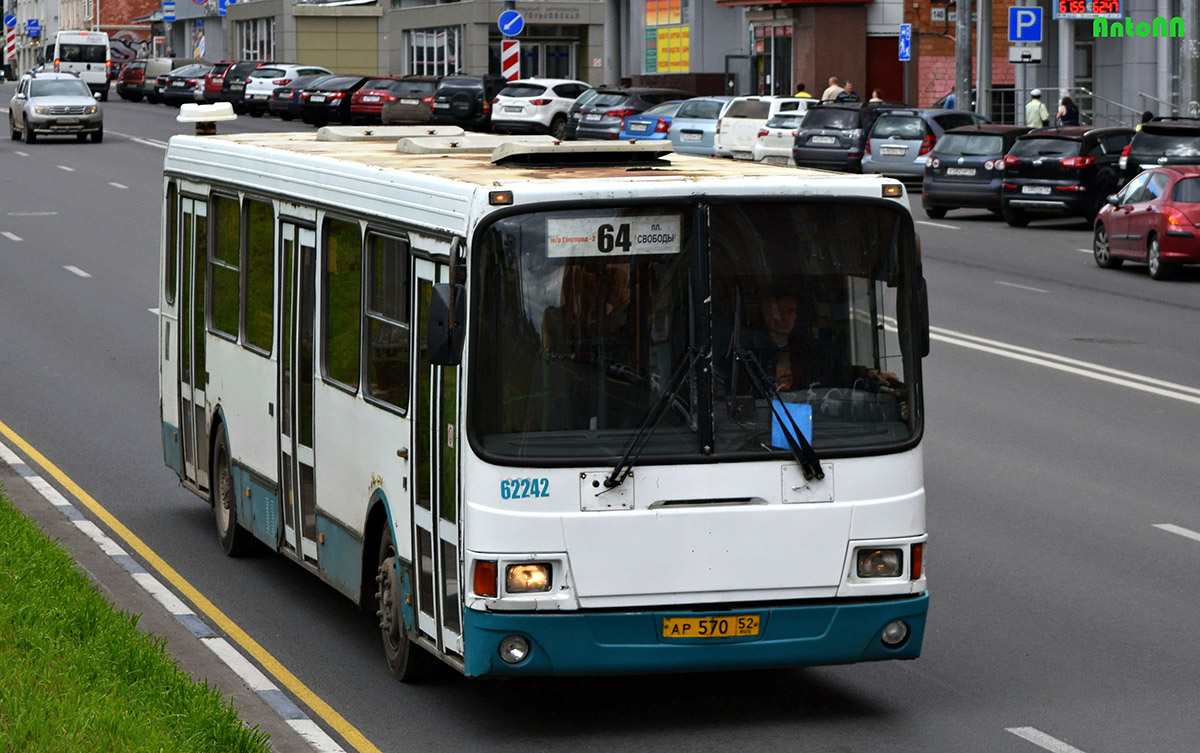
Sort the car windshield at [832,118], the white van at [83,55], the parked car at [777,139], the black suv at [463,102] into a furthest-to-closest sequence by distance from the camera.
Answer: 1. the white van at [83,55]
2. the black suv at [463,102]
3. the parked car at [777,139]
4. the car windshield at [832,118]

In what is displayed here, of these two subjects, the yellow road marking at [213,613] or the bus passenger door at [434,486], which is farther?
the yellow road marking at [213,613]

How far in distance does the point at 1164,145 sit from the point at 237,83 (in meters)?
43.5

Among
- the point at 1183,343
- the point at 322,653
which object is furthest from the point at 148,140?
the point at 322,653

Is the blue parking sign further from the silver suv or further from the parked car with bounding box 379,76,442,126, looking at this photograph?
the silver suv

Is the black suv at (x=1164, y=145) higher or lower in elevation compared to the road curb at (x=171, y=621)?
higher

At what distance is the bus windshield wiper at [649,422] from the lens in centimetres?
743

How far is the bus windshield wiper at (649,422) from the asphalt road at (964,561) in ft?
3.38

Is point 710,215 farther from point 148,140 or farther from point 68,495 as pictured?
point 148,140

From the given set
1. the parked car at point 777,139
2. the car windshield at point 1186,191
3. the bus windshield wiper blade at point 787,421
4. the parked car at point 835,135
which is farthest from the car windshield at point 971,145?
the bus windshield wiper blade at point 787,421

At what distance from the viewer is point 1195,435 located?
15.1m

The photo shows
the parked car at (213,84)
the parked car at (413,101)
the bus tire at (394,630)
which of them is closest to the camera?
the bus tire at (394,630)

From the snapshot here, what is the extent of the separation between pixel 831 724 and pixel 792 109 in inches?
1438

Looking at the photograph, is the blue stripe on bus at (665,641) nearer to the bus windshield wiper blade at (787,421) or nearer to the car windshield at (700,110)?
the bus windshield wiper blade at (787,421)

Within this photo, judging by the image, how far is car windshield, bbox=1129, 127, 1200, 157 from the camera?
31344 mm
